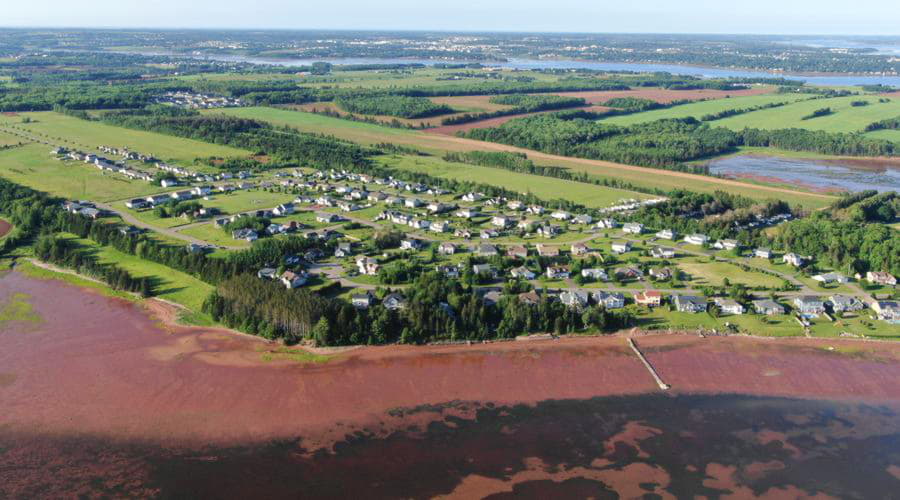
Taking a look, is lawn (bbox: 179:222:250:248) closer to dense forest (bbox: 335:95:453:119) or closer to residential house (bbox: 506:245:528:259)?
residential house (bbox: 506:245:528:259)

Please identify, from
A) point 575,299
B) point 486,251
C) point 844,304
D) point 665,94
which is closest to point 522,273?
point 486,251

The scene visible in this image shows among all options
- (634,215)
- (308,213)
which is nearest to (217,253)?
(308,213)

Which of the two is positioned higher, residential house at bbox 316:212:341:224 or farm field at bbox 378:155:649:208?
farm field at bbox 378:155:649:208

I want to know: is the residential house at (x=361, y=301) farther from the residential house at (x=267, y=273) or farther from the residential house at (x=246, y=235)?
the residential house at (x=246, y=235)

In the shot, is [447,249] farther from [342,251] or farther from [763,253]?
[763,253]

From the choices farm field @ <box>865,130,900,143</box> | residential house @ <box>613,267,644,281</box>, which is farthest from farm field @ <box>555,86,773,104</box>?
residential house @ <box>613,267,644,281</box>

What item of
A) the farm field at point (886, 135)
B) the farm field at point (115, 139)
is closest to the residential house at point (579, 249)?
the farm field at point (115, 139)
